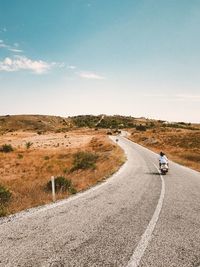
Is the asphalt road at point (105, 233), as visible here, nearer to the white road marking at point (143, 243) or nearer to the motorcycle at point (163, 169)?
the white road marking at point (143, 243)

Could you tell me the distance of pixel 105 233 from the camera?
297 inches

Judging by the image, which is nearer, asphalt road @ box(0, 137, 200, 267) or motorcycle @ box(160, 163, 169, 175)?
asphalt road @ box(0, 137, 200, 267)

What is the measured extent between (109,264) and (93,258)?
0.39 meters

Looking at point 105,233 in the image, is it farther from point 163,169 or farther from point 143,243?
point 163,169

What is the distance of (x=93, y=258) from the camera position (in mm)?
5902

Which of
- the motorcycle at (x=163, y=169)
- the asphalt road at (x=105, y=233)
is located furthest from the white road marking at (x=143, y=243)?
the motorcycle at (x=163, y=169)

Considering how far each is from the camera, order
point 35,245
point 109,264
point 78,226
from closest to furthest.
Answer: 1. point 109,264
2. point 35,245
3. point 78,226

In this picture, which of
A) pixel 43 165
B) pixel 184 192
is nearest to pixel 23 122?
pixel 43 165

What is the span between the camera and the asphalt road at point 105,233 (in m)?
5.89

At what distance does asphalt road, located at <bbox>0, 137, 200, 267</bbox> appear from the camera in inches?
232

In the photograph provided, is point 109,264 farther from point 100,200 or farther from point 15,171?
point 15,171

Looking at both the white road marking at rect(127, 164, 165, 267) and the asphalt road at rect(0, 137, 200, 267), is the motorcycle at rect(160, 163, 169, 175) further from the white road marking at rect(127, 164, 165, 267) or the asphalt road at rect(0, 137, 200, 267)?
the white road marking at rect(127, 164, 165, 267)

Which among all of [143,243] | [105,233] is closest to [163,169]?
[105,233]

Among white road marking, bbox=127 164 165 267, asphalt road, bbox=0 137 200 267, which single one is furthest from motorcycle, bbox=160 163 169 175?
white road marking, bbox=127 164 165 267
